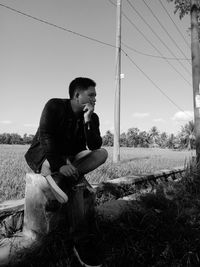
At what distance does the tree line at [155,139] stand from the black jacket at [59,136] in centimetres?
8190

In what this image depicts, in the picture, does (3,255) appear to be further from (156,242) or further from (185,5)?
(185,5)

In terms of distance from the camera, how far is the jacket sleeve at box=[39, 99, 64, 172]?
2.43m

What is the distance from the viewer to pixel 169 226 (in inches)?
129

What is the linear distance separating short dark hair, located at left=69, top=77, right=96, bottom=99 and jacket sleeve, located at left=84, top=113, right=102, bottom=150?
0.90 ft

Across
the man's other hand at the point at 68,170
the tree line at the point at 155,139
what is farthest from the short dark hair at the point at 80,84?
the tree line at the point at 155,139

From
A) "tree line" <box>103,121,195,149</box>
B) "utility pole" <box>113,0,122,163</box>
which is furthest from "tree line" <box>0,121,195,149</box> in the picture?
"utility pole" <box>113,0,122,163</box>

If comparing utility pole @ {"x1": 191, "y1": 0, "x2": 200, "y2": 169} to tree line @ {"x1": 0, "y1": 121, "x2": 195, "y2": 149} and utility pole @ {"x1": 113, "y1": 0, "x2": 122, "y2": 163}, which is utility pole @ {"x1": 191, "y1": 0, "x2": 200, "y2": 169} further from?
tree line @ {"x1": 0, "y1": 121, "x2": 195, "y2": 149}

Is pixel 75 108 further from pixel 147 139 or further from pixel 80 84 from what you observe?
pixel 147 139

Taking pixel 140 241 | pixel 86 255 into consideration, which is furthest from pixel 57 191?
pixel 140 241

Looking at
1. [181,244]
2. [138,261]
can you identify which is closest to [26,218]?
[138,261]

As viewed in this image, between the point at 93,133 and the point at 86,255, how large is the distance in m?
1.03

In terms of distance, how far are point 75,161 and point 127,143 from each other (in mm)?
104641

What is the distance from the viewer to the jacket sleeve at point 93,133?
2695 mm

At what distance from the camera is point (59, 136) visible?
2656mm
